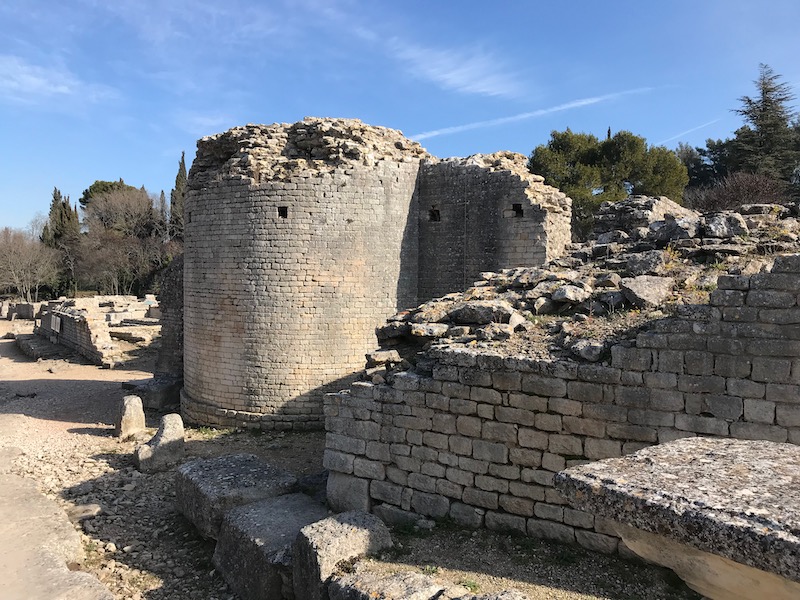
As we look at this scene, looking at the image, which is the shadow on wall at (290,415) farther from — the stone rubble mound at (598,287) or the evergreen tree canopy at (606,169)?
the evergreen tree canopy at (606,169)

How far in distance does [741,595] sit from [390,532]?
160 inches

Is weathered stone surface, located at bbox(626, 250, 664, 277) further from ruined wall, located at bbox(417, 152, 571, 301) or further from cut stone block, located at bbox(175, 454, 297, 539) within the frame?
cut stone block, located at bbox(175, 454, 297, 539)

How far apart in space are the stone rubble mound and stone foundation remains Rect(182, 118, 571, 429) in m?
3.63

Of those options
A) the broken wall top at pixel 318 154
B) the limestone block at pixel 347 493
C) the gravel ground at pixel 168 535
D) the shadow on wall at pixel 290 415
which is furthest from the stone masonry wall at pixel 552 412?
the broken wall top at pixel 318 154

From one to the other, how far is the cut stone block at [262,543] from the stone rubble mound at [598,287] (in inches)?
65.9

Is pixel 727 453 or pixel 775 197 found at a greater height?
pixel 775 197

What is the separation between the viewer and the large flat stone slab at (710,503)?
150cm

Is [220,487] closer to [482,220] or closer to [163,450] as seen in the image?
[163,450]

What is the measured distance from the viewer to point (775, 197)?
19531mm

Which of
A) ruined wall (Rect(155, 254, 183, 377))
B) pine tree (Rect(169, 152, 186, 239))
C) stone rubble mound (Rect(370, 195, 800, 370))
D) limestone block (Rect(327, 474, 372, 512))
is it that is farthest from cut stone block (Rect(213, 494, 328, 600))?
pine tree (Rect(169, 152, 186, 239))

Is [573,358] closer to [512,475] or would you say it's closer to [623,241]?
[512,475]

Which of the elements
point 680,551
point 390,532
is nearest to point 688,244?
point 390,532

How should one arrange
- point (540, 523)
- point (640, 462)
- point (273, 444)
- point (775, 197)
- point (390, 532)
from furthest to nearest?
point (775, 197)
point (273, 444)
point (390, 532)
point (540, 523)
point (640, 462)

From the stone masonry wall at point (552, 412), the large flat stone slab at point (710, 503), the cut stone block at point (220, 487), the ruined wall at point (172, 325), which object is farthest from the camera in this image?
the ruined wall at point (172, 325)
